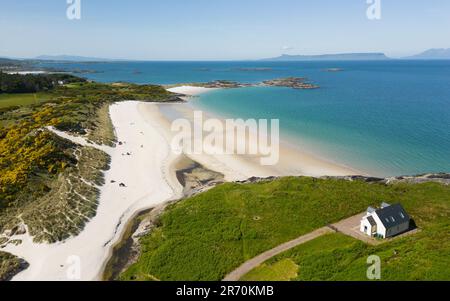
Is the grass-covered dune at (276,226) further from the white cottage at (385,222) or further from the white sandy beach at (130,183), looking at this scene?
the white sandy beach at (130,183)

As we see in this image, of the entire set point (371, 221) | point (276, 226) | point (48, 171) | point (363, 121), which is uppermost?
point (363, 121)

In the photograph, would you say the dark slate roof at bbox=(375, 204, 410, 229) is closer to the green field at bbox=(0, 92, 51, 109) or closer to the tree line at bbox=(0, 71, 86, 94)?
Result: the green field at bbox=(0, 92, 51, 109)

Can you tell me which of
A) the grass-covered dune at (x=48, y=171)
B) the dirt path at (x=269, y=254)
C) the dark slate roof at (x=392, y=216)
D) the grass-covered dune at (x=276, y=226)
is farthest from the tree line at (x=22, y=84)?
the dark slate roof at (x=392, y=216)

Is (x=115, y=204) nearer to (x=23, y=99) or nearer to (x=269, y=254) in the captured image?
(x=269, y=254)

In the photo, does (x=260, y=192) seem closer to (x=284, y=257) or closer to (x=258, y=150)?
(x=284, y=257)

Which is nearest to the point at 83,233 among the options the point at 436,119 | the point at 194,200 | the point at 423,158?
the point at 194,200

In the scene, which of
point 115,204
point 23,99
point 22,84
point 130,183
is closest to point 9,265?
point 115,204
